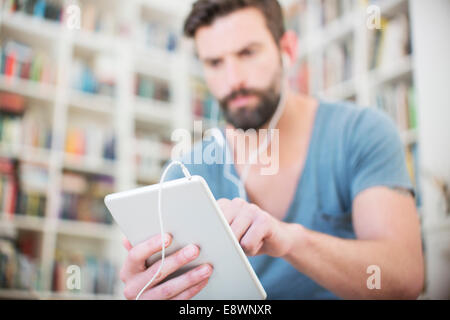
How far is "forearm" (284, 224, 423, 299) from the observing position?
766 mm

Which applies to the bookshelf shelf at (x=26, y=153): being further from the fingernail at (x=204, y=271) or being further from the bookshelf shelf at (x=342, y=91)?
the fingernail at (x=204, y=271)

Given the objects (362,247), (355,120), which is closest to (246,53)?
(355,120)

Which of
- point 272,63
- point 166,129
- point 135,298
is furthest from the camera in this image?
point 166,129

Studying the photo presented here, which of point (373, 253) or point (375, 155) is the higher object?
point (375, 155)

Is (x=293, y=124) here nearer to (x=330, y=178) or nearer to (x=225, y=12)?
(x=330, y=178)

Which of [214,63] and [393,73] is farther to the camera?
[393,73]

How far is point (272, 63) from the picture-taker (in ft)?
3.49

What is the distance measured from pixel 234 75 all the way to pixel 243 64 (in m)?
0.03

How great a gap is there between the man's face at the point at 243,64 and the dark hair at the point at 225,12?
12 millimetres

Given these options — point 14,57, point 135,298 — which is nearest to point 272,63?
point 135,298

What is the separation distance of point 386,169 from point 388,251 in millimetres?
166

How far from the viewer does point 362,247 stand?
81 centimetres
